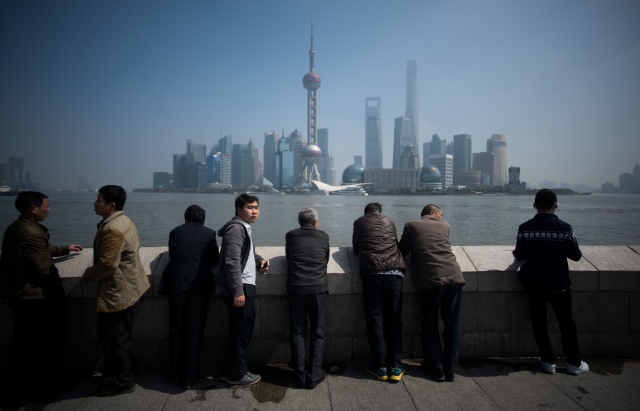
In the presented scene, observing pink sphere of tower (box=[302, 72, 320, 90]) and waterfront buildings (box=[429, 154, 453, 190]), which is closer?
waterfront buildings (box=[429, 154, 453, 190])

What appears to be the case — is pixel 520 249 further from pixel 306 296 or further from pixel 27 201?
pixel 27 201

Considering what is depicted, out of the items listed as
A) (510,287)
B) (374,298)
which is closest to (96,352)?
(374,298)

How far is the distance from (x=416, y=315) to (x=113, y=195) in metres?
2.79

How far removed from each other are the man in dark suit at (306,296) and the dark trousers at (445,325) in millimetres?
877

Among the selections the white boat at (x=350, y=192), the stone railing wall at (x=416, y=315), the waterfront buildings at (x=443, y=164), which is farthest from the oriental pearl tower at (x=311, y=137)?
the stone railing wall at (x=416, y=315)

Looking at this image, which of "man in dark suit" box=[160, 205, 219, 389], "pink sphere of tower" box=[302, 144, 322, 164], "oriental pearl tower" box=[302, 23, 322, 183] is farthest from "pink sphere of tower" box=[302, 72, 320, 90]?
"man in dark suit" box=[160, 205, 219, 389]

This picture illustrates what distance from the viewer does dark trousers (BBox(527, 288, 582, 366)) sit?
3160 mm

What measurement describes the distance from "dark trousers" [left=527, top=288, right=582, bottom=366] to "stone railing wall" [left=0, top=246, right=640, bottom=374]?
22 cm

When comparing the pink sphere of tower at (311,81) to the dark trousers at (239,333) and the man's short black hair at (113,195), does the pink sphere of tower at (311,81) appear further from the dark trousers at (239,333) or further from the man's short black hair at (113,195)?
the dark trousers at (239,333)

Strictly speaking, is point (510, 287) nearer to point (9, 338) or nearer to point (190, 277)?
point (190, 277)

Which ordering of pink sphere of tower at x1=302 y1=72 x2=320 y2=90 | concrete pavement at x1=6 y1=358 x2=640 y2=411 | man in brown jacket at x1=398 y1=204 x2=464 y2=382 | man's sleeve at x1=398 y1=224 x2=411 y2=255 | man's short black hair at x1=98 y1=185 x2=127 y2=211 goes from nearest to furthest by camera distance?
concrete pavement at x1=6 y1=358 x2=640 y2=411
man's short black hair at x1=98 y1=185 x2=127 y2=211
man in brown jacket at x1=398 y1=204 x2=464 y2=382
man's sleeve at x1=398 y1=224 x2=411 y2=255
pink sphere of tower at x1=302 y1=72 x2=320 y2=90

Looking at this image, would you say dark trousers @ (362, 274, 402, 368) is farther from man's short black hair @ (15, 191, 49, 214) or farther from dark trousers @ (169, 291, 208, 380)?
man's short black hair @ (15, 191, 49, 214)

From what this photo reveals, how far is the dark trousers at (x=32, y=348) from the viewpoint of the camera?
2.77 m

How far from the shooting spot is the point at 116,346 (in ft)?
9.46
